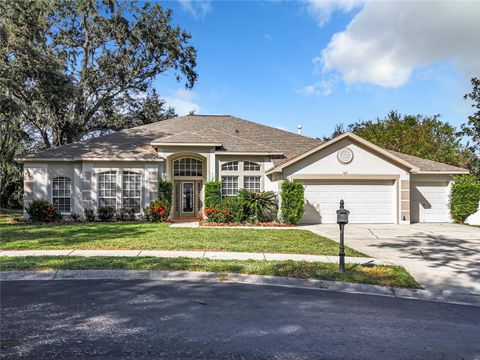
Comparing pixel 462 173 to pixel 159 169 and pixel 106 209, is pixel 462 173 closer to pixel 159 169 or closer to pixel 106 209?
pixel 159 169

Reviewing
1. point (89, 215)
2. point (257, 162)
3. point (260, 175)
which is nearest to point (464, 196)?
point (260, 175)

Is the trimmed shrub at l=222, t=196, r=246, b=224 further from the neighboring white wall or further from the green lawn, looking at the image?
the neighboring white wall

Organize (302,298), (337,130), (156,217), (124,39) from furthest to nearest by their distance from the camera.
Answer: (337,130) → (124,39) → (156,217) → (302,298)

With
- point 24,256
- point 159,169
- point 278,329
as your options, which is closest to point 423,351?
point 278,329

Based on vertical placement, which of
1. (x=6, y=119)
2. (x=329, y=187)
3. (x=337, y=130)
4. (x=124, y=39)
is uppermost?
(x=124, y=39)

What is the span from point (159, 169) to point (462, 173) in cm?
1667

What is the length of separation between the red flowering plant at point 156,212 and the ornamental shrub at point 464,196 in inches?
613

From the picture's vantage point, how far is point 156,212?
18125 mm

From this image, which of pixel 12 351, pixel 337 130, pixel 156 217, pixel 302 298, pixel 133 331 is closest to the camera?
pixel 12 351

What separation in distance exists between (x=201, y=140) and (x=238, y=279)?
13.0 m

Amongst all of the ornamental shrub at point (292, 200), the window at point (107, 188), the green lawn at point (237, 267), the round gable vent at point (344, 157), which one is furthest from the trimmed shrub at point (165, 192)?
the green lawn at point (237, 267)

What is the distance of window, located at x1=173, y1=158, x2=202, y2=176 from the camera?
67.8ft

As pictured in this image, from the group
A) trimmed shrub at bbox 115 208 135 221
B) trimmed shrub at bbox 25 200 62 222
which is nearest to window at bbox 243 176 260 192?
trimmed shrub at bbox 115 208 135 221

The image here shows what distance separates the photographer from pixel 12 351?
383 centimetres
